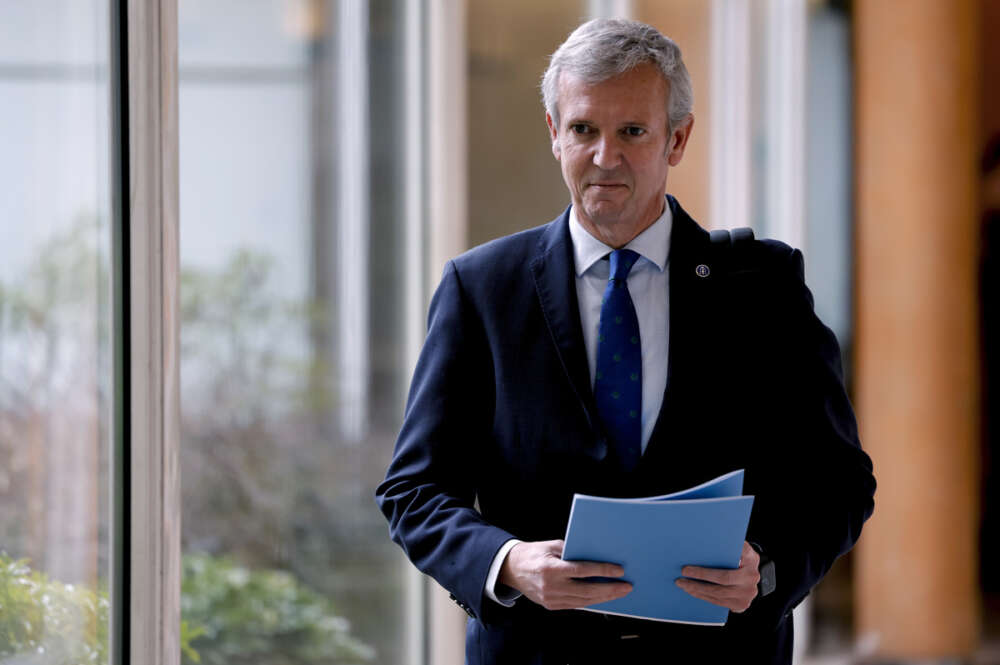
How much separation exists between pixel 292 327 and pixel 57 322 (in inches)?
56.6

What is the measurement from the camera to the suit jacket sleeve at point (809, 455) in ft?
5.07

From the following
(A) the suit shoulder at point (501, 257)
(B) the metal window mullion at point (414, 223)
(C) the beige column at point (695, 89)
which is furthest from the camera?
(C) the beige column at point (695, 89)

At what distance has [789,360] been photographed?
1562mm

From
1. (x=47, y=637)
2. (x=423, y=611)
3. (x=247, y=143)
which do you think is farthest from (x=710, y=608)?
(x=247, y=143)

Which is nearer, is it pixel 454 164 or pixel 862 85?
pixel 454 164

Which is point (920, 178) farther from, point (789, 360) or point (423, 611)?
point (789, 360)

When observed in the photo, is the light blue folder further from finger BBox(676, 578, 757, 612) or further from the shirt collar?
the shirt collar

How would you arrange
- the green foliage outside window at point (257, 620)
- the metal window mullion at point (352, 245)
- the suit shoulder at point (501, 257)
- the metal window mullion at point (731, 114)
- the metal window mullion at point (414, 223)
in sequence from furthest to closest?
the metal window mullion at point (731, 114) < the metal window mullion at point (352, 245) < the metal window mullion at point (414, 223) < the green foliage outside window at point (257, 620) < the suit shoulder at point (501, 257)

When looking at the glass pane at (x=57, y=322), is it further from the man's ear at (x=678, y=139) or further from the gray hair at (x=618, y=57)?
the man's ear at (x=678, y=139)

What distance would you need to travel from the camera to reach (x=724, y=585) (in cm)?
137

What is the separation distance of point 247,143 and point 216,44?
289 mm

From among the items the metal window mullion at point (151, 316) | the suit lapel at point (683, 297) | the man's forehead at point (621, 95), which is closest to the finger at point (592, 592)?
the suit lapel at point (683, 297)

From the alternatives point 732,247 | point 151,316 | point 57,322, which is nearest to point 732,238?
point 732,247

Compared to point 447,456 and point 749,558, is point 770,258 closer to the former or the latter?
point 749,558
